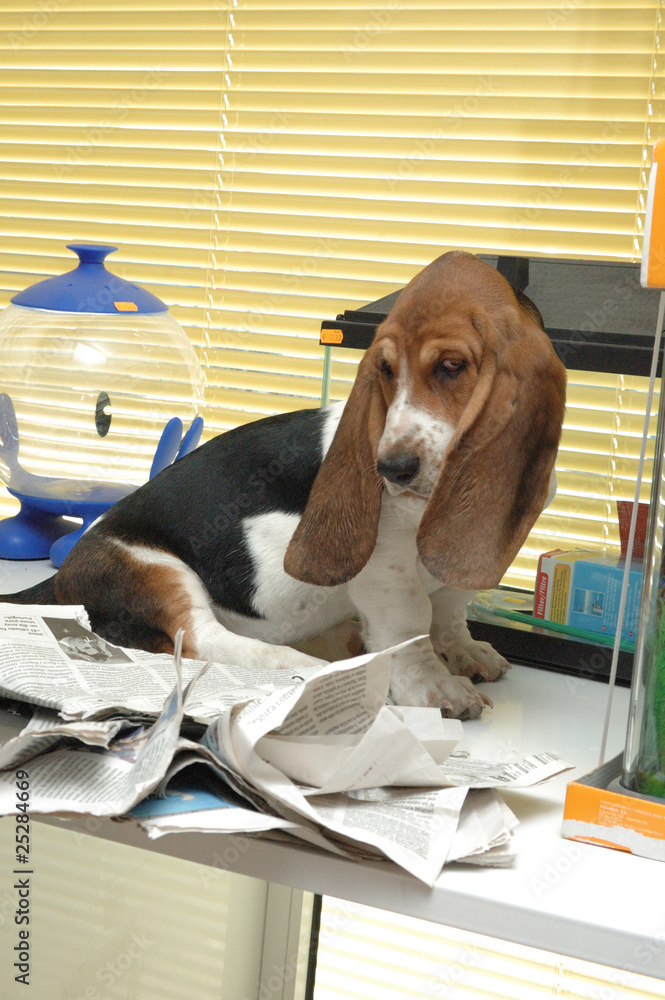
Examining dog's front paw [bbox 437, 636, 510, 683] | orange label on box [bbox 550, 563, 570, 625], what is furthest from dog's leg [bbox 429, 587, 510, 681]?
orange label on box [bbox 550, 563, 570, 625]

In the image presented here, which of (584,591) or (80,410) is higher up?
(80,410)

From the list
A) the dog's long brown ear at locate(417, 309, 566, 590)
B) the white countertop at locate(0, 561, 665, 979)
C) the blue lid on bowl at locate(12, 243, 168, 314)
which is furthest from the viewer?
the blue lid on bowl at locate(12, 243, 168, 314)

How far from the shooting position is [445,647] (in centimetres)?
122

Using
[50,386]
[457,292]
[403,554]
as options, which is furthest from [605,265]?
[50,386]

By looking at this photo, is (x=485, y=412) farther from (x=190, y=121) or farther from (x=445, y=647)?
(x=190, y=121)

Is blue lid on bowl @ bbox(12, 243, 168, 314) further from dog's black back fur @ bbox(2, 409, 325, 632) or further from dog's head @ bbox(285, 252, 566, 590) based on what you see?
dog's head @ bbox(285, 252, 566, 590)

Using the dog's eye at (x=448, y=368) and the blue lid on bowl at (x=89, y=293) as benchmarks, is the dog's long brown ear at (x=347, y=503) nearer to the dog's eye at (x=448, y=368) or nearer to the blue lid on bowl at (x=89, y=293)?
the dog's eye at (x=448, y=368)

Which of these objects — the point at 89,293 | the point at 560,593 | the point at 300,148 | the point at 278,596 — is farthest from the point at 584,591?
the point at 300,148

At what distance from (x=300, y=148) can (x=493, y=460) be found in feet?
6.43

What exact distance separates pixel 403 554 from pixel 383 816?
406mm

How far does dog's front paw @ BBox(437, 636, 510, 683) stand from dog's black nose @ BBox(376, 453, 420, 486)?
317 millimetres

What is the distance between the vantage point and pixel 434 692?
106 cm

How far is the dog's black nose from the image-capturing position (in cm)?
97

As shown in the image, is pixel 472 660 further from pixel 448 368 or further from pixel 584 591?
pixel 448 368
